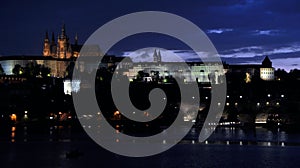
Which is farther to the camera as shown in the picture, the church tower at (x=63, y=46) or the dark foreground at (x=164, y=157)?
the church tower at (x=63, y=46)

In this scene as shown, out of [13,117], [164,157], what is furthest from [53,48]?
[164,157]

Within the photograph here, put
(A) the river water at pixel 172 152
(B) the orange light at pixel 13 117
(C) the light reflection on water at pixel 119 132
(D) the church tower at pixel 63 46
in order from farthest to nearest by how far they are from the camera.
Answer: (D) the church tower at pixel 63 46 → (B) the orange light at pixel 13 117 → (C) the light reflection on water at pixel 119 132 → (A) the river water at pixel 172 152

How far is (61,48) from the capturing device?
72312 millimetres

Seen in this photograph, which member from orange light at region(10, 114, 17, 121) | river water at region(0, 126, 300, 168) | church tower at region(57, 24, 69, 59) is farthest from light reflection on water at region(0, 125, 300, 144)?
church tower at region(57, 24, 69, 59)

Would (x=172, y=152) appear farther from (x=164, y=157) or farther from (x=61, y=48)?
(x=61, y=48)

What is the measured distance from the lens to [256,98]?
136 ft

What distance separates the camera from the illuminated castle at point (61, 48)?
7156cm

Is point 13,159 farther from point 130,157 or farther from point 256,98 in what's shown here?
point 256,98

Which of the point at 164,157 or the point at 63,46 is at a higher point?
the point at 63,46

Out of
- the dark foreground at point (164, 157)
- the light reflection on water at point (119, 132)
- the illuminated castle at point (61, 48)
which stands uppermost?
the illuminated castle at point (61, 48)

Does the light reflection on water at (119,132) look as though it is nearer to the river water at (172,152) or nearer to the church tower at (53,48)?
the river water at (172,152)

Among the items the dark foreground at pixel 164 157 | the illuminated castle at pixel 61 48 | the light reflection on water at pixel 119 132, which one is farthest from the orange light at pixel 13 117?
the illuminated castle at pixel 61 48

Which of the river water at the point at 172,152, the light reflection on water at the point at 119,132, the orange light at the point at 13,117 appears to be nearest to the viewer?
the river water at the point at 172,152

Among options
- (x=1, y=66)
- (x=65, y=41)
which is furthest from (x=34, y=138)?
(x=65, y=41)
